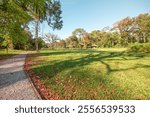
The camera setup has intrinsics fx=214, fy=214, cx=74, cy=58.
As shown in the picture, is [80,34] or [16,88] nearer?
[16,88]

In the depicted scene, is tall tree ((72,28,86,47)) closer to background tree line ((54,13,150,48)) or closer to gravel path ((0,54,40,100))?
background tree line ((54,13,150,48))

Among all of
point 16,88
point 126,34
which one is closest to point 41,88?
point 16,88

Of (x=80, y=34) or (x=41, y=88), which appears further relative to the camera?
(x=80, y=34)

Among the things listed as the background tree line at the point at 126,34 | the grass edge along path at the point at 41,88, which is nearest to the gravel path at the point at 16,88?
the grass edge along path at the point at 41,88

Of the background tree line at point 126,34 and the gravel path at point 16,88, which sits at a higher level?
the background tree line at point 126,34

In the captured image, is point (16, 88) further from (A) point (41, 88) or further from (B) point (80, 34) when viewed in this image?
(B) point (80, 34)

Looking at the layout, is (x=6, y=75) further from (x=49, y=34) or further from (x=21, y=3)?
(x=49, y=34)

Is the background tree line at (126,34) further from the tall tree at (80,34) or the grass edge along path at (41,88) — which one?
the grass edge along path at (41,88)

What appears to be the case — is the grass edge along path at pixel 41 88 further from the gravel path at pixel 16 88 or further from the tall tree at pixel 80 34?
the tall tree at pixel 80 34

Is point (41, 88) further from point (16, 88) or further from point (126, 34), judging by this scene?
point (126, 34)

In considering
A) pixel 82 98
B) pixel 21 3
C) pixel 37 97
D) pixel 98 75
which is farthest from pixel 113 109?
pixel 21 3

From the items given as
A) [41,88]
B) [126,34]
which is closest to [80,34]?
[126,34]

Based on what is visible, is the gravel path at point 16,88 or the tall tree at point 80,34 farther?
the tall tree at point 80,34

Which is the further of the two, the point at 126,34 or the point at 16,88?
the point at 126,34
